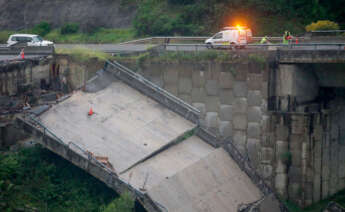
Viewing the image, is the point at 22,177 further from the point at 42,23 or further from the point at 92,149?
the point at 42,23

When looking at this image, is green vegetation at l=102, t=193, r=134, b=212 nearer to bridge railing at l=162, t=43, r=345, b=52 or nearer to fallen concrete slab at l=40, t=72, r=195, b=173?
fallen concrete slab at l=40, t=72, r=195, b=173

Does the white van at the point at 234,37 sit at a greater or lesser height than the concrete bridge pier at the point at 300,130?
greater

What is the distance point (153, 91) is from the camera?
80.1ft

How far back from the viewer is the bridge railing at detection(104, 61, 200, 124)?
2353cm

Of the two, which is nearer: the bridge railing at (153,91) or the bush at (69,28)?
the bridge railing at (153,91)

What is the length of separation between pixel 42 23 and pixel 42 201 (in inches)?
1113

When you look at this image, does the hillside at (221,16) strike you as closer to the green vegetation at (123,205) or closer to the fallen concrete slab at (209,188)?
Answer: the fallen concrete slab at (209,188)

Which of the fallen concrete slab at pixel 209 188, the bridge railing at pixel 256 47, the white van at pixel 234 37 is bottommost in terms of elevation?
the fallen concrete slab at pixel 209 188

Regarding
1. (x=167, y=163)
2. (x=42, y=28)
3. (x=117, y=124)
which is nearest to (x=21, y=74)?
(x=117, y=124)

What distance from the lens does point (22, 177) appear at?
19.7 metres

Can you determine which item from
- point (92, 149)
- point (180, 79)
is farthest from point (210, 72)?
point (92, 149)

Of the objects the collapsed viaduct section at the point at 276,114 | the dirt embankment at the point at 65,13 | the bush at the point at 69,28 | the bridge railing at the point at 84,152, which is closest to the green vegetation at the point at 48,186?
the bridge railing at the point at 84,152

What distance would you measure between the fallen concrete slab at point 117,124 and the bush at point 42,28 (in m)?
20.8

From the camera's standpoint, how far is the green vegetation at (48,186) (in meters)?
18.4
